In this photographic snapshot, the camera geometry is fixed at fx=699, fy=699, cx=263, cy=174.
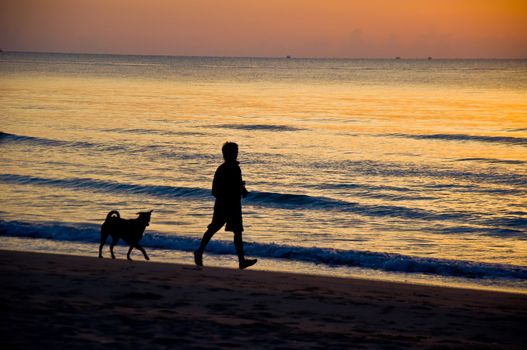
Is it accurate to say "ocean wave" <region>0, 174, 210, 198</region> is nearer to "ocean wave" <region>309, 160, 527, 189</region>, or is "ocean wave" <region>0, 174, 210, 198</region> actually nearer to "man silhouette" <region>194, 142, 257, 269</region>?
"ocean wave" <region>309, 160, 527, 189</region>

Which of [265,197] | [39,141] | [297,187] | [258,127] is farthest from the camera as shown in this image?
[258,127]

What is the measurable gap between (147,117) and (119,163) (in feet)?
58.4

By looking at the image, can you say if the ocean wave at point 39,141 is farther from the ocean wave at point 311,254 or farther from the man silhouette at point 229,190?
the man silhouette at point 229,190

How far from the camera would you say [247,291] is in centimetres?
850

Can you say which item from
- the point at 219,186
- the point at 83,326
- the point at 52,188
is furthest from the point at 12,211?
the point at 83,326

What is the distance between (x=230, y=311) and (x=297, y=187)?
48.3 ft

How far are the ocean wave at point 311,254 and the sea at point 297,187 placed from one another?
0.12 ft

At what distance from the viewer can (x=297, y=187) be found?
72.2 feet

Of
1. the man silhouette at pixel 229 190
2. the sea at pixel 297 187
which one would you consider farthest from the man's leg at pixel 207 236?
the sea at pixel 297 187

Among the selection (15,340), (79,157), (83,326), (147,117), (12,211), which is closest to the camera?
(15,340)

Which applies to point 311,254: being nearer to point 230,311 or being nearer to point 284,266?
point 284,266

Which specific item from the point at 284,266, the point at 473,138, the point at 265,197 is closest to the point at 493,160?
the point at 473,138

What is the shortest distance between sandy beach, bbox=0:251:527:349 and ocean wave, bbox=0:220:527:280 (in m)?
2.38

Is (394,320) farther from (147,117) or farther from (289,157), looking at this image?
(147,117)
